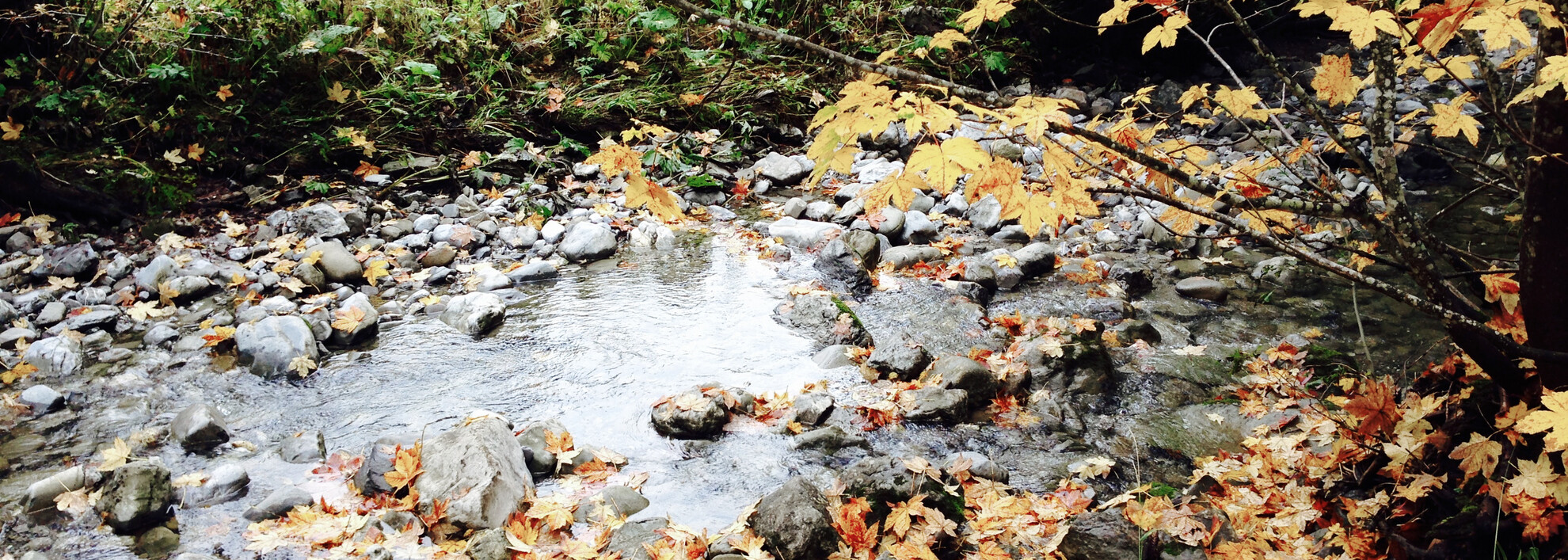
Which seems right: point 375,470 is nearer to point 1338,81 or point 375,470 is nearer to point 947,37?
point 947,37

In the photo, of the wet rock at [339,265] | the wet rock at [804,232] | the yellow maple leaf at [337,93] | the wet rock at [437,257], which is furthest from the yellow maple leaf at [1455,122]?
the yellow maple leaf at [337,93]

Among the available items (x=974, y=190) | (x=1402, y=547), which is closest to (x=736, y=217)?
(x=974, y=190)

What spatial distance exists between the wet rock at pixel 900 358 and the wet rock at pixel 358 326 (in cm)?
281

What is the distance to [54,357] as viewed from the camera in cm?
397

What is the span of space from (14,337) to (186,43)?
10.1 ft

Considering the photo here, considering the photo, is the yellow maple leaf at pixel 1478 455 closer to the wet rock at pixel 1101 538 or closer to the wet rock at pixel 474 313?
the wet rock at pixel 1101 538

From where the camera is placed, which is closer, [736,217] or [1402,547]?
[1402,547]

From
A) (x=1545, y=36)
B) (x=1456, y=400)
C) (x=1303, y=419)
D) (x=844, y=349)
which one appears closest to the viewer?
(x=1545, y=36)

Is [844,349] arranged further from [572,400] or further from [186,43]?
[186,43]

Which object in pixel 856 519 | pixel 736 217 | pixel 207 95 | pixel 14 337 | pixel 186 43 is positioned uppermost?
pixel 186 43

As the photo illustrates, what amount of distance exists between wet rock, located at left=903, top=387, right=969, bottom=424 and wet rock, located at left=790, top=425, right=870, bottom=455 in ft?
1.03

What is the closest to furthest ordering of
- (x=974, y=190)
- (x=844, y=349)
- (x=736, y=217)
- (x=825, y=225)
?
(x=974, y=190) < (x=844, y=349) < (x=825, y=225) < (x=736, y=217)

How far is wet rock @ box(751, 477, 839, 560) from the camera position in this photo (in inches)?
102

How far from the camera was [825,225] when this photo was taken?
231 inches
